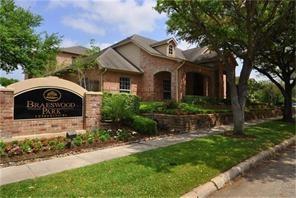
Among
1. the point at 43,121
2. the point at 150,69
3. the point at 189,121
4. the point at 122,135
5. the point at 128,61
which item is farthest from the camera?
the point at 128,61

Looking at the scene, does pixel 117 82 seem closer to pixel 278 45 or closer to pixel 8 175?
pixel 278 45

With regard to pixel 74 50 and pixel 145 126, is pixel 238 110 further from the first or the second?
pixel 74 50

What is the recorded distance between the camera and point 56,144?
28.5 ft

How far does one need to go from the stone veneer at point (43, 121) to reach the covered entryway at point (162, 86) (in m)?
11.9

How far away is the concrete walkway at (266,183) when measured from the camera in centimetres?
572

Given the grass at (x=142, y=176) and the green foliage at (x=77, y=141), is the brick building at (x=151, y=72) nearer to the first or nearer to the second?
the green foliage at (x=77, y=141)

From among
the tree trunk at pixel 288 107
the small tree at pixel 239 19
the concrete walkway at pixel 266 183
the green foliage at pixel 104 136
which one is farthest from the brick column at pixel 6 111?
the tree trunk at pixel 288 107

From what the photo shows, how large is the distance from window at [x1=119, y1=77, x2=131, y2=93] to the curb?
13.8 metres

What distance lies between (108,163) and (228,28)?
10819mm

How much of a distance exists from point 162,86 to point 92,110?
13366 millimetres

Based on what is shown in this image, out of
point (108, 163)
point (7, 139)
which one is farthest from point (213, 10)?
point (7, 139)

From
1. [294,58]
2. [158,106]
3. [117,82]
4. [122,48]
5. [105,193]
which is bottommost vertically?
[105,193]

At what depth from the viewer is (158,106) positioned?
1588 cm

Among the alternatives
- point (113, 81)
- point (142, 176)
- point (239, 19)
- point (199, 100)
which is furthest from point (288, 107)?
point (142, 176)
